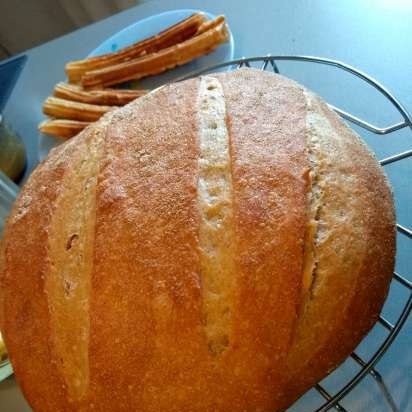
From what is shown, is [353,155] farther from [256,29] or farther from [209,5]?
[209,5]

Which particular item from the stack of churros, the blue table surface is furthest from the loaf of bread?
the stack of churros

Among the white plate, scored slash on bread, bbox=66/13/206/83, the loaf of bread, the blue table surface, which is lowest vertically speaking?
the blue table surface

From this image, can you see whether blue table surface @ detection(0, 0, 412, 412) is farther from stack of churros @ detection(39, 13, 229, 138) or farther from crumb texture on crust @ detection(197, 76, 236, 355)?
crumb texture on crust @ detection(197, 76, 236, 355)

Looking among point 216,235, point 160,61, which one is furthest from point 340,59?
point 216,235

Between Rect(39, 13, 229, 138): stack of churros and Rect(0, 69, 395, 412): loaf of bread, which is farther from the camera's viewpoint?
Rect(39, 13, 229, 138): stack of churros

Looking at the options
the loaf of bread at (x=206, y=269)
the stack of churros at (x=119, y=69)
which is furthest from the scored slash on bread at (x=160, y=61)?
the loaf of bread at (x=206, y=269)

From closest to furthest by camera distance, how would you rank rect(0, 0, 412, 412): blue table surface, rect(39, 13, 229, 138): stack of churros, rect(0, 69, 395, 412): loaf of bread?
rect(0, 69, 395, 412): loaf of bread
rect(0, 0, 412, 412): blue table surface
rect(39, 13, 229, 138): stack of churros

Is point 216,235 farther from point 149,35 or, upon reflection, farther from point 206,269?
point 149,35
